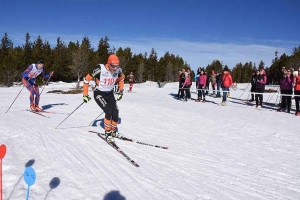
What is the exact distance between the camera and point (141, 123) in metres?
9.91

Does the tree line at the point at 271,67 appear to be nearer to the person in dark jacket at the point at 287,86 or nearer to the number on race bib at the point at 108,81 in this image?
the person in dark jacket at the point at 287,86

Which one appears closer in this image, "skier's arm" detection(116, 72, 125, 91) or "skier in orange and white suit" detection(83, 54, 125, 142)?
"skier in orange and white suit" detection(83, 54, 125, 142)

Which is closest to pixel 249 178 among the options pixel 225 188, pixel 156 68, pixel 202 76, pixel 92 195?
pixel 225 188

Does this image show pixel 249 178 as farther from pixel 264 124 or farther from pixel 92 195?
pixel 264 124

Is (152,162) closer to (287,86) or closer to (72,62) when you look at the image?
(287,86)

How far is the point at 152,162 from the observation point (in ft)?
17.7

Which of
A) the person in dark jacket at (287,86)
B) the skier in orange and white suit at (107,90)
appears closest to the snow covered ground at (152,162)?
the skier in orange and white suit at (107,90)

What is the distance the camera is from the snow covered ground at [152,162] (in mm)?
3994

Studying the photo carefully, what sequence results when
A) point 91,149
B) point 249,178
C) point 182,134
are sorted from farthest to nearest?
point 182,134
point 91,149
point 249,178

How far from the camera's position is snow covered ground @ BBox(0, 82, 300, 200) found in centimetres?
399

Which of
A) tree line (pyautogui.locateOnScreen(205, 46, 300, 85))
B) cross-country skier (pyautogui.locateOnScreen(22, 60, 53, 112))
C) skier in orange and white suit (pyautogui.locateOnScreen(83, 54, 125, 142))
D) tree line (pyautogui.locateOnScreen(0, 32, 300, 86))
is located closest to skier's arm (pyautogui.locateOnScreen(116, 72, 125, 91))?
skier in orange and white suit (pyautogui.locateOnScreen(83, 54, 125, 142))

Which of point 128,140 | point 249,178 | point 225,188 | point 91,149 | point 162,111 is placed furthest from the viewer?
point 162,111

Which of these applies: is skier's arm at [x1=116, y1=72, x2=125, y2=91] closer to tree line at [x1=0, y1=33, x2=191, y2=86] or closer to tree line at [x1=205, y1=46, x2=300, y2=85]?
A: tree line at [x1=0, y1=33, x2=191, y2=86]

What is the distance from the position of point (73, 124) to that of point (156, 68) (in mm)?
75546
